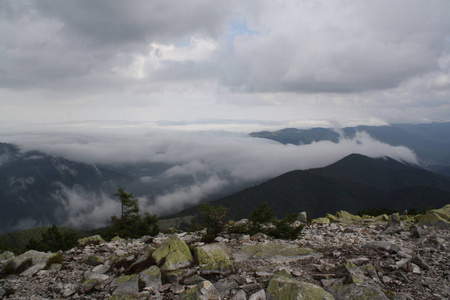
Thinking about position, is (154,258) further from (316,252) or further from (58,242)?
(58,242)

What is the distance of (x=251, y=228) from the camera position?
17156mm

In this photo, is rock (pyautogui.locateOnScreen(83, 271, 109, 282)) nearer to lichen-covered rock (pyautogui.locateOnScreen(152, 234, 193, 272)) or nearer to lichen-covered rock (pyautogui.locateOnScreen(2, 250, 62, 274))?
lichen-covered rock (pyautogui.locateOnScreen(152, 234, 193, 272))

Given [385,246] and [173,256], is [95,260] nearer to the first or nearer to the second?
[173,256]

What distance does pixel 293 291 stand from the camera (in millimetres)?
7137

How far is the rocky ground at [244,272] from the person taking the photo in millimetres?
7859

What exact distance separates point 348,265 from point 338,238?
6730 millimetres

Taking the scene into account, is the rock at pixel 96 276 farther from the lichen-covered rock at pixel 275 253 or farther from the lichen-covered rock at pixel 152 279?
the lichen-covered rock at pixel 275 253

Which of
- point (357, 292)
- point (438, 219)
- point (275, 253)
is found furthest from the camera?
point (438, 219)

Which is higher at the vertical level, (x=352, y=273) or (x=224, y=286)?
(x=352, y=273)

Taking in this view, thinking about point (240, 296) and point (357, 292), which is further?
point (240, 296)

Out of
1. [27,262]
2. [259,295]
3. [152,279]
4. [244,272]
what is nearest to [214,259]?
[244,272]

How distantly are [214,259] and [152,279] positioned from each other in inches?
115

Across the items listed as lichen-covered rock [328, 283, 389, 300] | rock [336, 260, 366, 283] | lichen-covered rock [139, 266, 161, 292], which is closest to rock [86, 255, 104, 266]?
lichen-covered rock [139, 266, 161, 292]

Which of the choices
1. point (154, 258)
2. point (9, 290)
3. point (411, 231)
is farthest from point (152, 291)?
point (411, 231)
